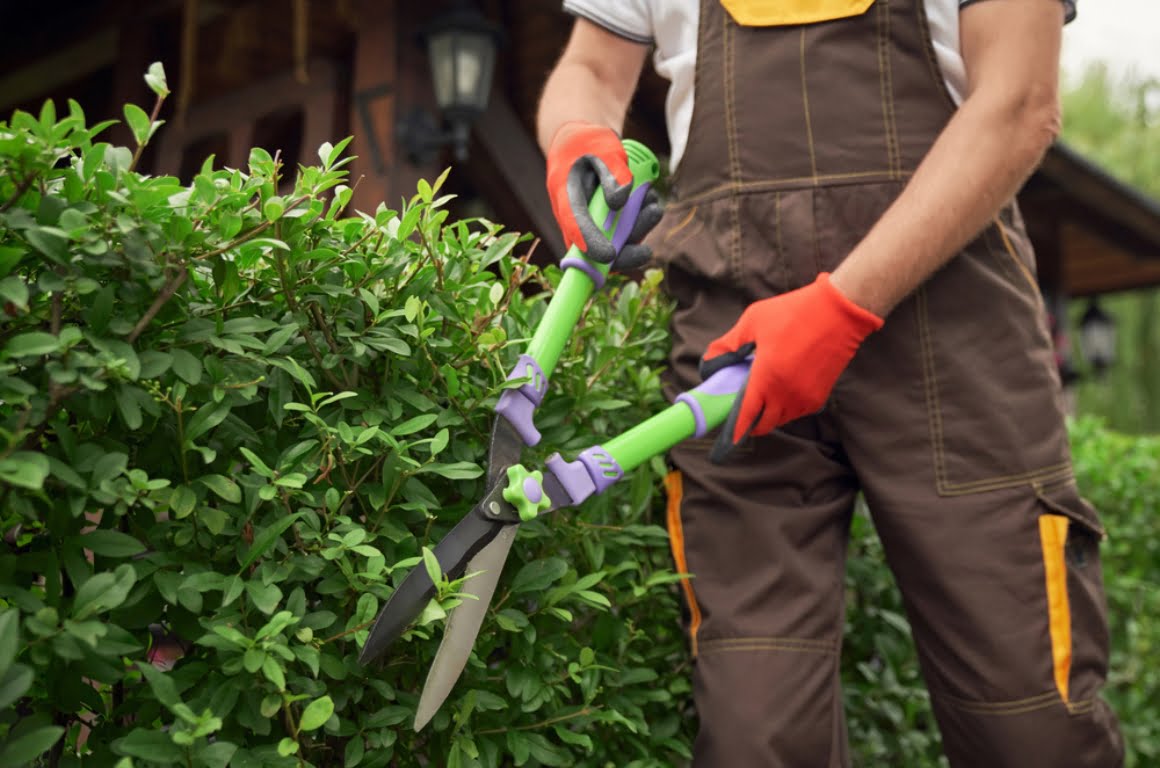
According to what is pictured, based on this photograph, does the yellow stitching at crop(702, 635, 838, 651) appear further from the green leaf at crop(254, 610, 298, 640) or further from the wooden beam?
the wooden beam

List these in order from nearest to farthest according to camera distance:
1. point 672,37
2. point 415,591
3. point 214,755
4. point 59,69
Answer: point 214,755 < point 415,591 < point 672,37 < point 59,69

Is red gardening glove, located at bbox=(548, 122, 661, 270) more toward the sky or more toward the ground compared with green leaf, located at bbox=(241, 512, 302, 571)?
more toward the sky

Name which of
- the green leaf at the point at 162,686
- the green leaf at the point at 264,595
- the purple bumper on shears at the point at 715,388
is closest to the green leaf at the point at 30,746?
the green leaf at the point at 162,686

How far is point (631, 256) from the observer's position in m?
1.46

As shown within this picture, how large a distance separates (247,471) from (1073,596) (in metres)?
1.14

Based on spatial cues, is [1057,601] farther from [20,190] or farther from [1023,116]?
[20,190]

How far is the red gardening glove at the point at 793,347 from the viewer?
4.36ft

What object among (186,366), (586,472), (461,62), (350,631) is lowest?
(350,631)

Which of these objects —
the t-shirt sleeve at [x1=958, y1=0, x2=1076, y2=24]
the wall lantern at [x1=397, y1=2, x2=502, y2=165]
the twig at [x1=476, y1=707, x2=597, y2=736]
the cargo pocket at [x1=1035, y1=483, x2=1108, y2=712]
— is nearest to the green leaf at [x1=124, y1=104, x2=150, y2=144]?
the twig at [x1=476, y1=707, x2=597, y2=736]

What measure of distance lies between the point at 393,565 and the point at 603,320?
637 mm

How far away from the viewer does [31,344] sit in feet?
3.06

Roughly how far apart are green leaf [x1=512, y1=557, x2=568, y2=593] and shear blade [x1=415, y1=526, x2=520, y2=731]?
9 cm

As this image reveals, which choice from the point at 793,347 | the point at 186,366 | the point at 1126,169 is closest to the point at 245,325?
the point at 186,366

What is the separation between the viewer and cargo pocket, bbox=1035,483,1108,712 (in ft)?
4.67
